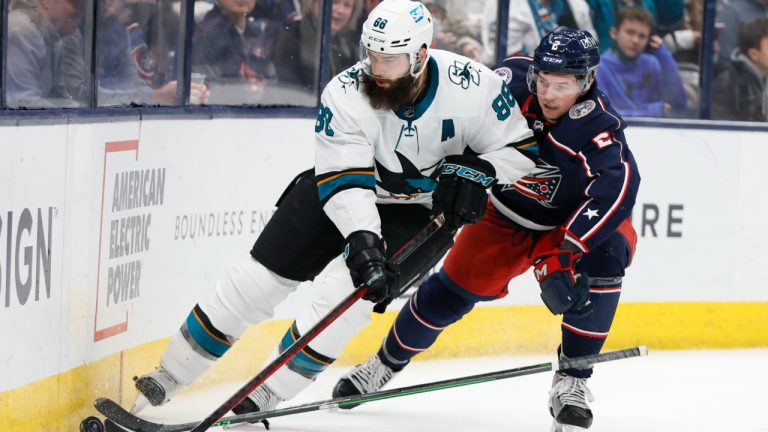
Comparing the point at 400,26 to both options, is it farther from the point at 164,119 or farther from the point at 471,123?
the point at 164,119

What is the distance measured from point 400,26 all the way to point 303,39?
1.75 m

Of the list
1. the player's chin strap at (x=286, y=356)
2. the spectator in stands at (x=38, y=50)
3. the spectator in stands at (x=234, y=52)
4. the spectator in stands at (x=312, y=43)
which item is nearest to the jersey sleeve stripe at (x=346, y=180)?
the player's chin strap at (x=286, y=356)

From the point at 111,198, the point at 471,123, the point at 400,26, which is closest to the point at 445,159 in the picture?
the point at 471,123

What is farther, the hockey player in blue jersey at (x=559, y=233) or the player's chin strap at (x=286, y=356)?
the hockey player in blue jersey at (x=559, y=233)

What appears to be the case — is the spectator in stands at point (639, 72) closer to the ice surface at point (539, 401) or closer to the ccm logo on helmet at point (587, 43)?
the ice surface at point (539, 401)

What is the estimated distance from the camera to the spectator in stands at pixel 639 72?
18.5 ft

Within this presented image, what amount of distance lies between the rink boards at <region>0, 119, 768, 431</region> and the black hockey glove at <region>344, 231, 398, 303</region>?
2.46 ft

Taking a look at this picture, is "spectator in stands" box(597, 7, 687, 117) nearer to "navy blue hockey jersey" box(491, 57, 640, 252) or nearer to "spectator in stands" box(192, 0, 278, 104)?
"spectator in stands" box(192, 0, 278, 104)

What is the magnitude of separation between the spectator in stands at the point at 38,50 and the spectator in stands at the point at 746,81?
303 cm

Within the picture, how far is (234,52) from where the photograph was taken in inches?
186

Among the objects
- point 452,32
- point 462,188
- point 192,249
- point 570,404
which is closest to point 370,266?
point 462,188

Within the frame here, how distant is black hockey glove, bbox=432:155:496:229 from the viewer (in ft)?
11.4

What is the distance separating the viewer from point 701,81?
5754mm

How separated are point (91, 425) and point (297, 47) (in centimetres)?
194
